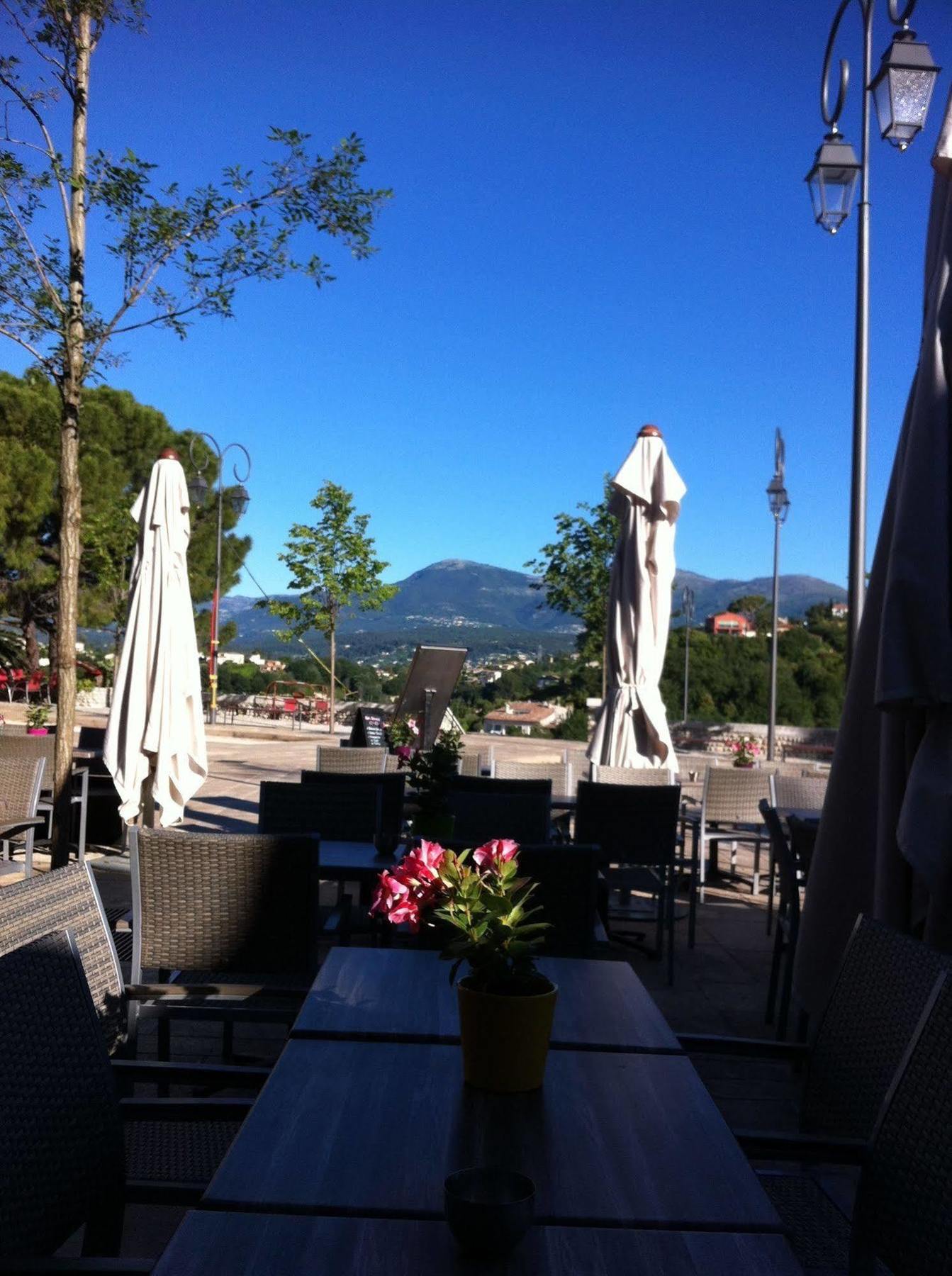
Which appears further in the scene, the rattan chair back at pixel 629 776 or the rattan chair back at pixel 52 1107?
the rattan chair back at pixel 629 776

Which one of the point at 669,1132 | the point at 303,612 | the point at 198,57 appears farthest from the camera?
the point at 303,612

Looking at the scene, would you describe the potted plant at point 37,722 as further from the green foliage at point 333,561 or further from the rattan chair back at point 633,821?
the green foliage at point 333,561

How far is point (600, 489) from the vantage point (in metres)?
21.8

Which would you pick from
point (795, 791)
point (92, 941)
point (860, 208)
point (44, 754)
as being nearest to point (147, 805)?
point (44, 754)

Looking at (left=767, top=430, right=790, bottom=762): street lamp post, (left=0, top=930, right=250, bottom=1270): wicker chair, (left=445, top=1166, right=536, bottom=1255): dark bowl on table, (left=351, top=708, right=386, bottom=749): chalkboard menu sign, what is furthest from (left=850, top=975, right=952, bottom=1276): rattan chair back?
(left=767, top=430, right=790, bottom=762): street lamp post

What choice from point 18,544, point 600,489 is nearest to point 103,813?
point 600,489

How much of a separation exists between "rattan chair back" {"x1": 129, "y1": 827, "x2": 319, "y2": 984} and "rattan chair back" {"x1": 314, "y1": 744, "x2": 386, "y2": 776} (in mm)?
2807

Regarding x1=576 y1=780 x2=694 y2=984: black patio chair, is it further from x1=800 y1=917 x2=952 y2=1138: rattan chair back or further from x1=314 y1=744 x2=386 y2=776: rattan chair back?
x1=800 y1=917 x2=952 y2=1138: rattan chair back

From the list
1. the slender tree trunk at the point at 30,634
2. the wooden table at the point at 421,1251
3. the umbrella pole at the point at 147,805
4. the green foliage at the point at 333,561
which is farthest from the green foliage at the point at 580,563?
the wooden table at the point at 421,1251

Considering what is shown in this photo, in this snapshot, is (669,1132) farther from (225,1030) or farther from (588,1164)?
(225,1030)

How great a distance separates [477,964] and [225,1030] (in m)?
1.80

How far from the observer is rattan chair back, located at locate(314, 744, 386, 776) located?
606 centimetres

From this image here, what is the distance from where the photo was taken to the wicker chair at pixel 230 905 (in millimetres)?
3119

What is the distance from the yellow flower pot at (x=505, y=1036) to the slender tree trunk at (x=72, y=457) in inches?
167
